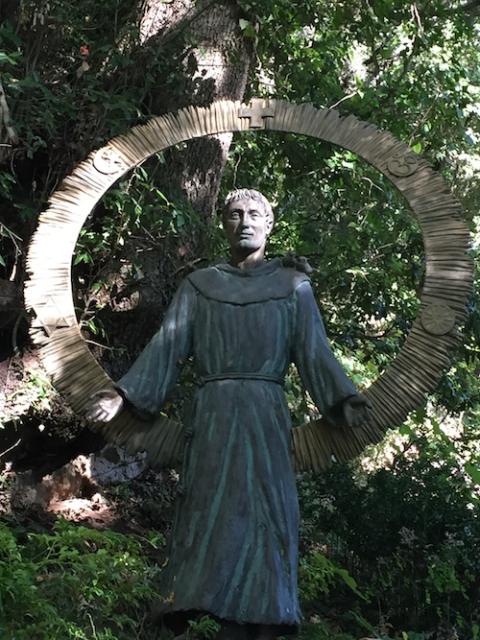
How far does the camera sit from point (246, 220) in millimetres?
4262

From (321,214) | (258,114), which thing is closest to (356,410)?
(258,114)

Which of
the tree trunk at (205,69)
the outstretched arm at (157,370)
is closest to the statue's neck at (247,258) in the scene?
the outstretched arm at (157,370)

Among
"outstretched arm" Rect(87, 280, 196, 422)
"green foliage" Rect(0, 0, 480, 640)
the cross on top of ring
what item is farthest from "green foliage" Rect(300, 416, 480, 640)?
the cross on top of ring

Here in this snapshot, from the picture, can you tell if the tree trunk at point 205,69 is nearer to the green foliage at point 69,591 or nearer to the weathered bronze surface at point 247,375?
the weathered bronze surface at point 247,375

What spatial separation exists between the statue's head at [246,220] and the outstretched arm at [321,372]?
0.31 metres

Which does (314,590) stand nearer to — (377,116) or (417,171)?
(417,171)

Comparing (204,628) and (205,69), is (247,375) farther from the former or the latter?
(205,69)

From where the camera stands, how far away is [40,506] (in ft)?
21.1

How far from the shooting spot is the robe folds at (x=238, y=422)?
3.68 metres

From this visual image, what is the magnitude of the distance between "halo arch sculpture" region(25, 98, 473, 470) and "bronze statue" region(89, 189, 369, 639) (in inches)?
8.3

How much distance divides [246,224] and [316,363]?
721mm

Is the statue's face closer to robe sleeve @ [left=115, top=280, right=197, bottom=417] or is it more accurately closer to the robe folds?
the robe folds

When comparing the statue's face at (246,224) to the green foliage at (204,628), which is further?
the statue's face at (246,224)

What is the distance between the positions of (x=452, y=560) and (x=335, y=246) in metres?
2.37
